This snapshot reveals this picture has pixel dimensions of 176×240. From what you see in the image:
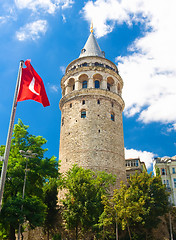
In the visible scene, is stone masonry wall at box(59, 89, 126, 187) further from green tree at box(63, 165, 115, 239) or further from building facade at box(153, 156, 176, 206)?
building facade at box(153, 156, 176, 206)

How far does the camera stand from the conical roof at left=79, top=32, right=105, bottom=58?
45647 millimetres

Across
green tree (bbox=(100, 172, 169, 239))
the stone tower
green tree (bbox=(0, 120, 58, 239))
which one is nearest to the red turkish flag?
green tree (bbox=(0, 120, 58, 239))

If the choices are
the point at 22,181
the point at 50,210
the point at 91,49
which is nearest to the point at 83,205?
the point at 50,210

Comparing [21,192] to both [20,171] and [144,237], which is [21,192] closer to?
[20,171]

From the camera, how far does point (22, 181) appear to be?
21406 mm

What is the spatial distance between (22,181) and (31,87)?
38.2 ft

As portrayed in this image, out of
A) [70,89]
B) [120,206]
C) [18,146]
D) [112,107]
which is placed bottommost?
[120,206]

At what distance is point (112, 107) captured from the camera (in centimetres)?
4075

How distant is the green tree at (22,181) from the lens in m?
19.9

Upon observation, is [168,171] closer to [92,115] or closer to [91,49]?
[92,115]

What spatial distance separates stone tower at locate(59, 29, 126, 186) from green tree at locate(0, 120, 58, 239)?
439 inches

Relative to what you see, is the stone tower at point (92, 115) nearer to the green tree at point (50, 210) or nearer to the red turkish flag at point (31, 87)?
the green tree at point (50, 210)

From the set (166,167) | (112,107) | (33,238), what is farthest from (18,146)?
(166,167)

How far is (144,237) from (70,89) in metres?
26.7
